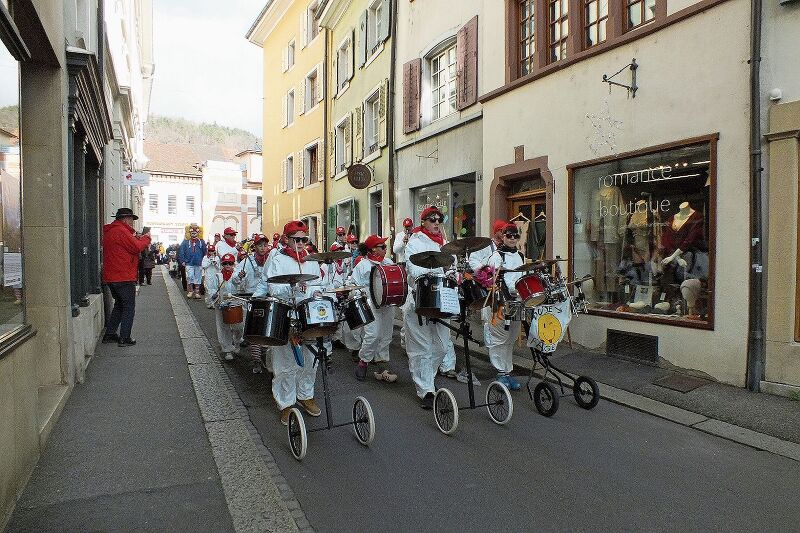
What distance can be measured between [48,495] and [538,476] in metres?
3.17

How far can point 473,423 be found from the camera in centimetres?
541

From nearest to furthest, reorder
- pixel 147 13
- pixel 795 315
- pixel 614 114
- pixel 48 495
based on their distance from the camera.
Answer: pixel 48 495 < pixel 795 315 < pixel 614 114 < pixel 147 13

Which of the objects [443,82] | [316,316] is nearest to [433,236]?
[316,316]

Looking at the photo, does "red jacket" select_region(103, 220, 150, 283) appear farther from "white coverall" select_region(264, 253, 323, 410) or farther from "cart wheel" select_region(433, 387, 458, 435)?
"cart wheel" select_region(433, 387, 458, 435)

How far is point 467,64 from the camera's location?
11969 mm

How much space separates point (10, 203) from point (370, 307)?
286 cm

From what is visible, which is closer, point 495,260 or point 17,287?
point 17,287

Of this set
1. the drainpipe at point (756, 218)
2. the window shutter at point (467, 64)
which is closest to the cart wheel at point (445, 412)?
the drainpipe at point (756, 218)

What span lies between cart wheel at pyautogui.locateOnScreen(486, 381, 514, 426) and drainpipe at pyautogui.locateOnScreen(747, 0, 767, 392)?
2.99 metres

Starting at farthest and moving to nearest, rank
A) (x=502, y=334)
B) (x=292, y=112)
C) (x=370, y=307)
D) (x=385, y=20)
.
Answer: (x=292, y=112), (x=385, y=20), (x=502, y=334), (x=370, y=307)

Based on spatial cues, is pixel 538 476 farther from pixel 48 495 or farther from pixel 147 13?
pixel 147 13

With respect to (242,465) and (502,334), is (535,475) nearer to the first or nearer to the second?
(242,465)

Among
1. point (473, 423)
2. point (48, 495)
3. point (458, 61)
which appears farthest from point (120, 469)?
point (458, 61)

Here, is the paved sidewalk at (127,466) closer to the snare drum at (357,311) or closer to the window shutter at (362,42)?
the snare drum at (357,311)
